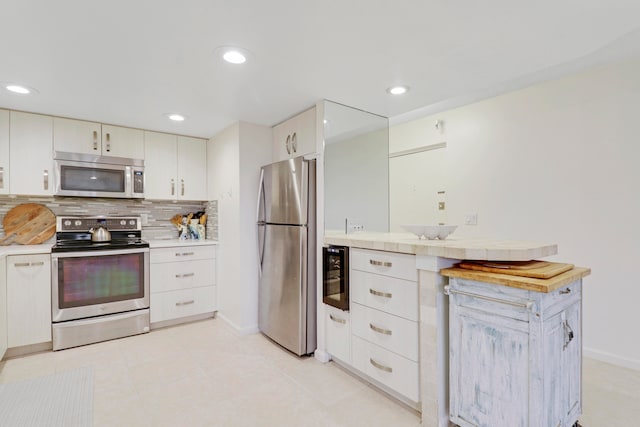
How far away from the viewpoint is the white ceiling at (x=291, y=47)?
1501 mm

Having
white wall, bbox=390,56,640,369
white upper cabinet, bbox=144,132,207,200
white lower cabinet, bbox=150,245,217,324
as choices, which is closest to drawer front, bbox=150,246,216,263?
white lower cabinet, bbox=150,245,217,324

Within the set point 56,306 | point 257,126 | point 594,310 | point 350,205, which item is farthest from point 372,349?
point 56,306

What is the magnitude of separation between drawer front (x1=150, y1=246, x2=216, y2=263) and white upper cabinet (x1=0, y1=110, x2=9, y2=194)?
135 centimetres

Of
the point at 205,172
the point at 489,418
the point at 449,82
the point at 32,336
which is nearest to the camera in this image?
the point at 489,418

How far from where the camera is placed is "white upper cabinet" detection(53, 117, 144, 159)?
10.1ft

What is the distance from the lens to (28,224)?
3125 millimetres

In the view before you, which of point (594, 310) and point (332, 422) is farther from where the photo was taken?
point (594, 310)

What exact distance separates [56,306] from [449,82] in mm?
3813

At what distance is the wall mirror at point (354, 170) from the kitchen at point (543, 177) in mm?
275

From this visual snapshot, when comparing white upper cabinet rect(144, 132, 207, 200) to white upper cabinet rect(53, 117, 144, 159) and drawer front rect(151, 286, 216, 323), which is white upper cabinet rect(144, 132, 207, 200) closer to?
white upper cabinet rect(53, 117, 144, 159)

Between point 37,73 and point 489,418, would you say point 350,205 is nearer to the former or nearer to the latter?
point 489,418

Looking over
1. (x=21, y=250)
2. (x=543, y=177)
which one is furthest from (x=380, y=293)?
(x=21, y=250)

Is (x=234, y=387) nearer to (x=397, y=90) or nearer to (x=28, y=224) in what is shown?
(x=397, y=90)

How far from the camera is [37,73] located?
2135mm
